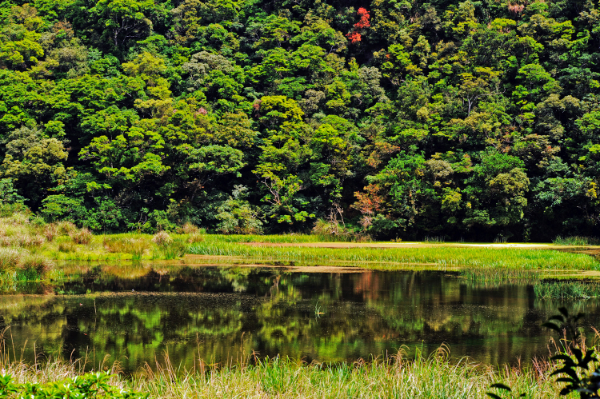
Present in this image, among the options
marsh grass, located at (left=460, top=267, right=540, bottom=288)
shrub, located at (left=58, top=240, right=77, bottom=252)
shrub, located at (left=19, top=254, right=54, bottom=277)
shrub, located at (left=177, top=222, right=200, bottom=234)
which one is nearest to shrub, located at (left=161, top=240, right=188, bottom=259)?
shrub, located at (left=58, top=240, right=77, bottom=252)

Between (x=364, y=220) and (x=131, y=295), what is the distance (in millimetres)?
21725

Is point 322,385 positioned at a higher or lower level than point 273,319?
higher

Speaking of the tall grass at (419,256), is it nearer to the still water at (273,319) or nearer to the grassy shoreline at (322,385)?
the still water at (273,319)

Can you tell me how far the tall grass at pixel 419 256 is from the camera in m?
19.1

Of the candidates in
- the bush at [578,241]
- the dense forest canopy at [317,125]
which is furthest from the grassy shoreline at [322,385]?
the bush at [578,241]

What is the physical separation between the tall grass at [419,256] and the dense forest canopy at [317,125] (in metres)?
9.15

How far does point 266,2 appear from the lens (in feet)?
170

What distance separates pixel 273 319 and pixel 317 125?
28.4 metres

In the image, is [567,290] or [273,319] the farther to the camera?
[567,290]

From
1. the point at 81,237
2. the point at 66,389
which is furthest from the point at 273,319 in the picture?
the point at 81,237

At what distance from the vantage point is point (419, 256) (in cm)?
2130

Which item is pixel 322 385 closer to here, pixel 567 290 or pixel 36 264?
pixel 567 290

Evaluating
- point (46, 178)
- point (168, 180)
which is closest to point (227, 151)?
point (168, 180)

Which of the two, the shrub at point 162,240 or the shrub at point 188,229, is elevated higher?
the shrub at point 162,240
